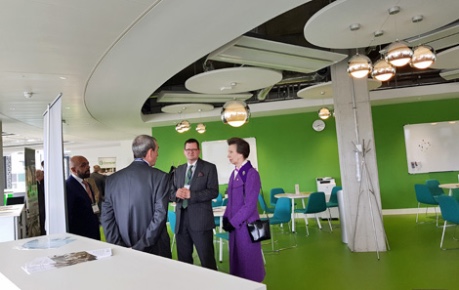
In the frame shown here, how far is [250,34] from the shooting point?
5340 mm

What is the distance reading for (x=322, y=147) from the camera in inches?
421

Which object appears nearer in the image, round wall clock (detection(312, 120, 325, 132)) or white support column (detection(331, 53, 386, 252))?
white support column (detection(331, 53, 386, 252))

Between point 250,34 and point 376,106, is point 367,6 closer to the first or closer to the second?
point 250,34

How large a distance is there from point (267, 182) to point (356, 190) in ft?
16.2

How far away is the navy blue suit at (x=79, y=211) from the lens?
152 inches

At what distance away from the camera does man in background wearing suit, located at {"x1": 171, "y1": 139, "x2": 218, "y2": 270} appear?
371cm

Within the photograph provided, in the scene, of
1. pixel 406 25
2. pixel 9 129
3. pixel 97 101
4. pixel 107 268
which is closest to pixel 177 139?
pixel 97 101

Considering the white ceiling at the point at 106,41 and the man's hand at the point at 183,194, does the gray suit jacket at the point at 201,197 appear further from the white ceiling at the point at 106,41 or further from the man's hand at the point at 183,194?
the white ceiling at the point at 106,41

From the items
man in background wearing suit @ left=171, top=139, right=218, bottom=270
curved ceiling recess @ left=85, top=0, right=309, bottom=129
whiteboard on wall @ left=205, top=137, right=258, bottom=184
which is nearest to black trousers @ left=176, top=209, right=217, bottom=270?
man in background wearing suit @ left=171, top=139, right=218, bottom=270

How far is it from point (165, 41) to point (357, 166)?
12.7 feet

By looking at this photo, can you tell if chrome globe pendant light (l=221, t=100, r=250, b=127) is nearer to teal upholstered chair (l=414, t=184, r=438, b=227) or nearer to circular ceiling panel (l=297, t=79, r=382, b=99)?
circular ceiling panel (l=297, t=79, r=382, b=99)

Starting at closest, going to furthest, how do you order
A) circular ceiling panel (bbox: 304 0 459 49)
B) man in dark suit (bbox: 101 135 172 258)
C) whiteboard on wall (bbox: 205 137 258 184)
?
man in dark suit (bbox: 101 135 172 258) < circular ceiling panel (bbox: 304 0 459 49) < whiteboard on wall (bbox: 205 137 258 184)

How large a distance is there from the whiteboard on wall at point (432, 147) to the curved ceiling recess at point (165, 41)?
7635 mm

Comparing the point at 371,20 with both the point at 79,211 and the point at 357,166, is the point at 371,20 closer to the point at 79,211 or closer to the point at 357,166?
the point at 357,166
